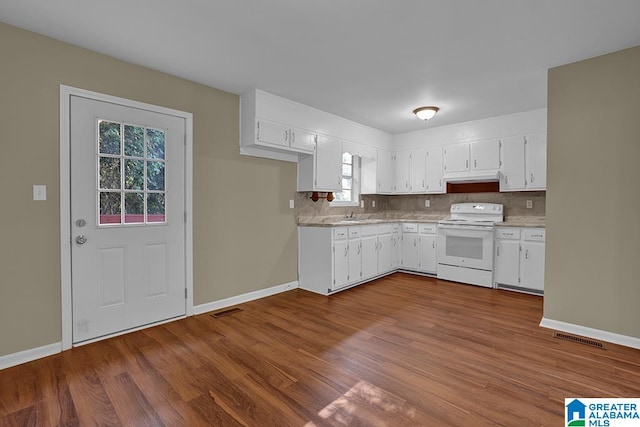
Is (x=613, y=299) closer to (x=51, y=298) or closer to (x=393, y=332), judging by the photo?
(x=393, y=332)

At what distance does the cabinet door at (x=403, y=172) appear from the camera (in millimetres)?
5703

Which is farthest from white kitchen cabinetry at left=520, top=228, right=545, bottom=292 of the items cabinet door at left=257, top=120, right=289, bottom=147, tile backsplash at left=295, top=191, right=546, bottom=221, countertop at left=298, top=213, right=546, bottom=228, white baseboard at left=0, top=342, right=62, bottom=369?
white baseboard at left=0, top=342, right=62, bottom=369

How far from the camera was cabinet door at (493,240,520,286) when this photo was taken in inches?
169

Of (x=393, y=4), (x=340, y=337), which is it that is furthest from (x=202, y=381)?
(x=393, y=4)

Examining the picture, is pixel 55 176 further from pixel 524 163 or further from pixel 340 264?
pixel 524 163

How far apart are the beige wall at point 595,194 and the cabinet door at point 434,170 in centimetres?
222

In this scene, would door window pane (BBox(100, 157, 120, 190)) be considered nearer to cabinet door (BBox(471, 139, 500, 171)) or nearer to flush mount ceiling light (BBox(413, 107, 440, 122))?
flush mount ceiling light (BBox(413, 107, 440, 122))

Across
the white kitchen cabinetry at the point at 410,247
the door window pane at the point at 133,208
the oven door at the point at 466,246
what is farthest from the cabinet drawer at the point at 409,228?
the door window pane at the point at 133,208

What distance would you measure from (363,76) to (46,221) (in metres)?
3.14

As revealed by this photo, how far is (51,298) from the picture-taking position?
8.24 ft

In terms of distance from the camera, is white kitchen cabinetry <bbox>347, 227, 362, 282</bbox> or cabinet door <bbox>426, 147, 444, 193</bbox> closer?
white kitchen cabinetry <bbox>347, 227, 362, 282</bbox>

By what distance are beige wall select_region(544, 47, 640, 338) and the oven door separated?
1.35m

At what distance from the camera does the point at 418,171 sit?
5.55 m

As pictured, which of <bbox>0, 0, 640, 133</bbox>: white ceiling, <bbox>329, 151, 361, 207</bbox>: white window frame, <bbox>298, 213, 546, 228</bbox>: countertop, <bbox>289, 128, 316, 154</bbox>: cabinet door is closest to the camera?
<bbox>0, 0, 640, 133</bbox>: white ceiling
